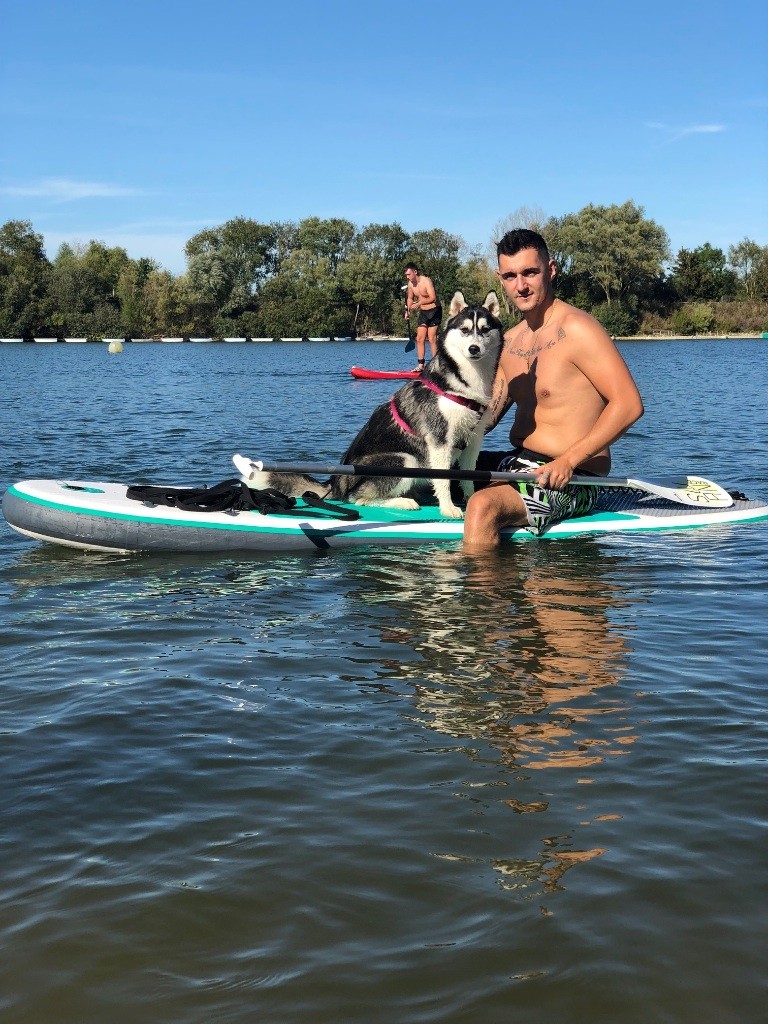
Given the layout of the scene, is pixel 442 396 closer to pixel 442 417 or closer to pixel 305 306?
pixel 442 417

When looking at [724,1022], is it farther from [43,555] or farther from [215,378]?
[215,378]

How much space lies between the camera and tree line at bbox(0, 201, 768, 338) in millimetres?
80312

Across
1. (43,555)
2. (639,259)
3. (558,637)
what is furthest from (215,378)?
(639,259)

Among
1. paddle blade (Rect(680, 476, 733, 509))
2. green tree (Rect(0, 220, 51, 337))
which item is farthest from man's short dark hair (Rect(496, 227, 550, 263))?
green tree (Rect(0, 220, 51, 337))

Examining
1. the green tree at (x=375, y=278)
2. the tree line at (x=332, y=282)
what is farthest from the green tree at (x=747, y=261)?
the green tree at (x=375, y=278)

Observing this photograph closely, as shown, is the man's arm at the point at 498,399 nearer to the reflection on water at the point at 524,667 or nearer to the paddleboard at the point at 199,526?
the paddleboard at the point at 199,526

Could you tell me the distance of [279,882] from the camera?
2973 millimetres

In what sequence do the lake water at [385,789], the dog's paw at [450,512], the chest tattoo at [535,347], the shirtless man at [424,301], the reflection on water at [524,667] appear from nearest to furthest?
1. the lake water at [385,789]
2. the reflection on water at [524,667]
3. the chest tattoo at [535,347]
4. the dog's paw at [450,512]
5. the shirtless man at [424,301]

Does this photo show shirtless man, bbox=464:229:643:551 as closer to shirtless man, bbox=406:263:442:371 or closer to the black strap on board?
the black strap on board

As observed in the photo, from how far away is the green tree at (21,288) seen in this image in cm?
8788

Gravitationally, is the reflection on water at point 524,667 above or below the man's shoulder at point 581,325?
below

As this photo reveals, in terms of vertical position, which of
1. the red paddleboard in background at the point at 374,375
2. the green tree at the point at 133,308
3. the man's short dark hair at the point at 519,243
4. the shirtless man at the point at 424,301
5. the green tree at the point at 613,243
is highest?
the green tree at the point at 613,243

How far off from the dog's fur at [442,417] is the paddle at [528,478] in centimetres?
20

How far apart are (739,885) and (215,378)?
3145 centimetres
